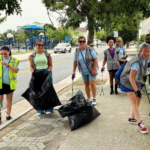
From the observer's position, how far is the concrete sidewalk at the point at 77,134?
3578 mm

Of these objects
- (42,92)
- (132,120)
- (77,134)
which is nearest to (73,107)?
(77,134)

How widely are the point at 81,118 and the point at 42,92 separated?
1147 mm

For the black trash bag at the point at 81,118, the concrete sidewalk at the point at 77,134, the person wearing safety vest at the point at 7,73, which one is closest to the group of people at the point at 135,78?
the concrete sidewalk at the point at 77,134

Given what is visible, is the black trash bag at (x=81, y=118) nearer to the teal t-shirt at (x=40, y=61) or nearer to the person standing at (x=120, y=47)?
the teal t-shirt at (x=40, y=61)

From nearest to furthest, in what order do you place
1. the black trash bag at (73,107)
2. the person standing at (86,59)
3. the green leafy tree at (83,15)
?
1. the black trash bag at (73,107)
2. the person standing at (86,59)
3. the green leafy tree at (83,15)

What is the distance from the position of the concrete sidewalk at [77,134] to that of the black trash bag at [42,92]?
12.0 inches

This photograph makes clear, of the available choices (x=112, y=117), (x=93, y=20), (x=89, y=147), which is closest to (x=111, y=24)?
(x=93, y=20)

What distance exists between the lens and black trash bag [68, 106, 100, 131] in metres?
4.32

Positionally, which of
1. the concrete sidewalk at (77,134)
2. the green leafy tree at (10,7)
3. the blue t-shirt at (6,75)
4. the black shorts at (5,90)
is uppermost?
the green leafy tree at (10,7)

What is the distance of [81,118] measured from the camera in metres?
4.37

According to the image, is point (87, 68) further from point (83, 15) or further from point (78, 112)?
point (83, 15)

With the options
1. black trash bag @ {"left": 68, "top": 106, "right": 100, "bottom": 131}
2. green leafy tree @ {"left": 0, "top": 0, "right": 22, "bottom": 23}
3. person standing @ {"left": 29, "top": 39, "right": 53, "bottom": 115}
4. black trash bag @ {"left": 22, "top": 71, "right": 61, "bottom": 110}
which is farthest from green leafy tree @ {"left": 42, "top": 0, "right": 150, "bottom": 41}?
green leafy tree @ {"left": 0, "top": 0, "right": 22, "bottom": 23}

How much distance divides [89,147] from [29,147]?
3.09 feet

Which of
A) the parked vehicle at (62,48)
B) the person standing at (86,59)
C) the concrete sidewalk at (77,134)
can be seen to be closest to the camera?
the concrete sidewalk at (77,134)
